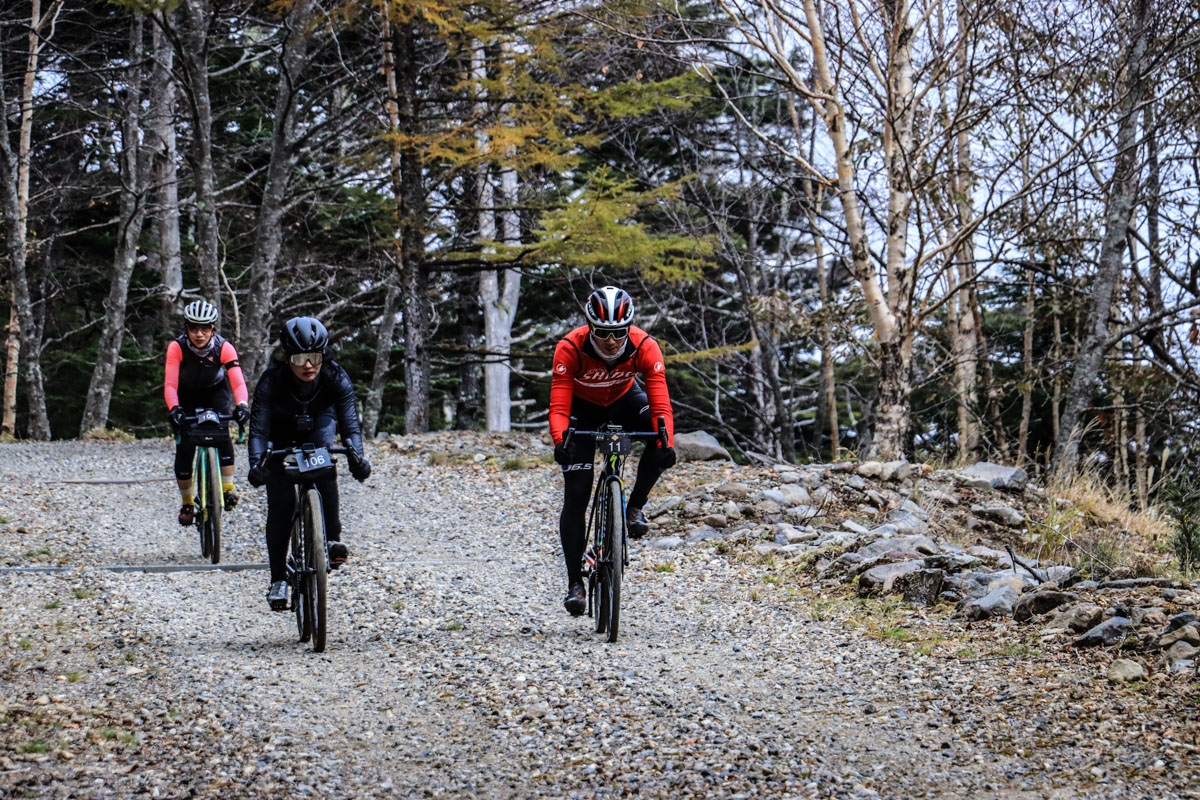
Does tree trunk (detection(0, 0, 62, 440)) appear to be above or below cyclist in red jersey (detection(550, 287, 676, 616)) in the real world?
above

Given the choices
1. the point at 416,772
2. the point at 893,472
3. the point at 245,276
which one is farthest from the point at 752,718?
the point at 245,276

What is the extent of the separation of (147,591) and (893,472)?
310 inches

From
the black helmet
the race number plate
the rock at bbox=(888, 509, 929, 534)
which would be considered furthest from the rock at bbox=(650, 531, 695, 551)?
the black helmet

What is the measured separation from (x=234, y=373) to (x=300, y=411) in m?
3.01

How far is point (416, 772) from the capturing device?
4.12 meters

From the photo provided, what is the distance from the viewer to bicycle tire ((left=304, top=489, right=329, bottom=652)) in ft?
19.3

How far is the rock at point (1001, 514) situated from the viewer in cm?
1094

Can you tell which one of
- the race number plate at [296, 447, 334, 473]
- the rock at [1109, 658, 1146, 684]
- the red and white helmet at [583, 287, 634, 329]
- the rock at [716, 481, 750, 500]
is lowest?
the rock at [1109, 658, 1146, 684]

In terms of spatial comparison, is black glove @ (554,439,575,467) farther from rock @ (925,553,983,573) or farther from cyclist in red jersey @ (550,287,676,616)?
rock @ (925,553,983,573)

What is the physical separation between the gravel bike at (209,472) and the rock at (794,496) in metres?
5.44

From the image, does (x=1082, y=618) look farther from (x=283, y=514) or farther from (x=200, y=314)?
(x=200, y=314)

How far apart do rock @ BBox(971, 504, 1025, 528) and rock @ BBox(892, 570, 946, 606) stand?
4.03m

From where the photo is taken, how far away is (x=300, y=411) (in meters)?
6.27

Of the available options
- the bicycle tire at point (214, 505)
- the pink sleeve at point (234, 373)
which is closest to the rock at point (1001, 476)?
the pink sleeve at point (234, 373)
